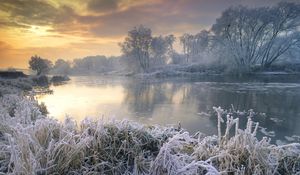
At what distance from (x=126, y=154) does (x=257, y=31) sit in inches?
1443

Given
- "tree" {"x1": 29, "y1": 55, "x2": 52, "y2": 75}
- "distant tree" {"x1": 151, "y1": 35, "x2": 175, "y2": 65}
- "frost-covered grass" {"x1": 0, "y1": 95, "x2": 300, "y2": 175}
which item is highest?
"distant tree" {"x1": 151, "y1": 35, "x2": 175, "y2": 65}

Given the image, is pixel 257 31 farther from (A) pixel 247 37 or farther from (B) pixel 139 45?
(B) pixel 139 45

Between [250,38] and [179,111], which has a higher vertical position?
[250,38]

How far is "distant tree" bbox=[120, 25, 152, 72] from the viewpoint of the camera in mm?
45703

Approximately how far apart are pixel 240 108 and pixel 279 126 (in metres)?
2.77

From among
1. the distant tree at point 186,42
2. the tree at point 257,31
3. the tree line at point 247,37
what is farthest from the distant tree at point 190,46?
the tree at point 257,31

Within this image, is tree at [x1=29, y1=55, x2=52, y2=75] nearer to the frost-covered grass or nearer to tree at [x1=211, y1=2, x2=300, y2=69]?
tree at [x1=211, y1=2, x2=300, y2=69]

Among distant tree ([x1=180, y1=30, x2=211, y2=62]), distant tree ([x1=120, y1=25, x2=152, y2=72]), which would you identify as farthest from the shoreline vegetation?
distant tree ([x1=180, y1=30, x2=211, y2=62])

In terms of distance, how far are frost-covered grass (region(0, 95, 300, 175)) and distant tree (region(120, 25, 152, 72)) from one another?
43.7m

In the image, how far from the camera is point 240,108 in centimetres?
970

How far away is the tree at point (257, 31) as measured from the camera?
3212 centimetres

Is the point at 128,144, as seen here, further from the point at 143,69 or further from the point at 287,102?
the point at 143,69

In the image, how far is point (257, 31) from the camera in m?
34.3

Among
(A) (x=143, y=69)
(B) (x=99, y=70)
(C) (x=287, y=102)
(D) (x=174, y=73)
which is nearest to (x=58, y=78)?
(D) (x=174, y=73)
